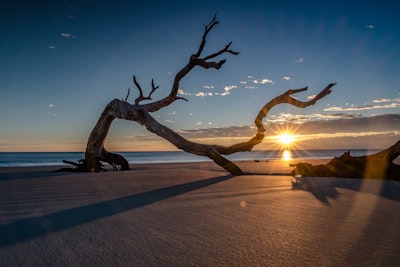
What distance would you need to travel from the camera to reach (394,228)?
1.90 m

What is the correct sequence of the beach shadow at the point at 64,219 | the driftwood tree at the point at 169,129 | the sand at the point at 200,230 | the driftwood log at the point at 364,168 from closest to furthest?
1. the sand at the point at 200,230
2. the beach shadow at the point at 64,219
3. the driftwood log at the point at 364,168
4. the driftwood tree at the point at 169,129

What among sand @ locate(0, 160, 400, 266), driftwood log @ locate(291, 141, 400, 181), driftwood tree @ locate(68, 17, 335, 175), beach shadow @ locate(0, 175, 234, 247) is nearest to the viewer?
sand @ locate(0, 160, 400, 266)

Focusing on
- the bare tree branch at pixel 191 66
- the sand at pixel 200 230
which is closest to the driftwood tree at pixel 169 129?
the bare tree branch at pixel 191 66

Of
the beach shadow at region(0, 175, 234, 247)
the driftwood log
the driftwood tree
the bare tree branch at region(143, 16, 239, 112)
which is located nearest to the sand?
the beach shadow at region(0, 175, 234, 247)

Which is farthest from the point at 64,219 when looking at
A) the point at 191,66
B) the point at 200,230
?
the point at 191,66

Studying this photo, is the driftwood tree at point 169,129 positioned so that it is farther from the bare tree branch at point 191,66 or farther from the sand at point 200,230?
the sand at point 200,230

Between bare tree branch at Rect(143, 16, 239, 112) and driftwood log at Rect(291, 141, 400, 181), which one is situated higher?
bare tree branch at Rect(143, 16, 239, 112)

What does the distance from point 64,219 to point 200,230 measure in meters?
1.06

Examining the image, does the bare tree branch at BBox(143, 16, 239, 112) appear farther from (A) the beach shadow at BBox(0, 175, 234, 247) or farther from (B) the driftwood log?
(A) the beach shadow at BBox(0, 175, 234, 247)

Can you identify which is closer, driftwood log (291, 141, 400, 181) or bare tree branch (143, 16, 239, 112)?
driftwood log (291, 141, 400, 181)

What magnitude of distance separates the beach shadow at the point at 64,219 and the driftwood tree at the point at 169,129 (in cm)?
350

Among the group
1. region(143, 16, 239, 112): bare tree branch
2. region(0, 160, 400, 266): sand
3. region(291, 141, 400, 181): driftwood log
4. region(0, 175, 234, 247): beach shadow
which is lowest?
region(0, 175, 234, 247): beach shadow

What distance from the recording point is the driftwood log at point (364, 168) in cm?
515

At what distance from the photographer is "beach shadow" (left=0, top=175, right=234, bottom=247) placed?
1.75m
